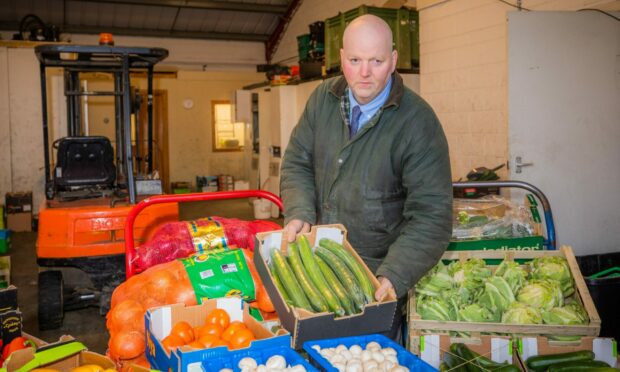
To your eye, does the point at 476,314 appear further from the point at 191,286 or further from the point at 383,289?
the point at 191,286

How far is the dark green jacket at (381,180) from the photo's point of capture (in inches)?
89.9

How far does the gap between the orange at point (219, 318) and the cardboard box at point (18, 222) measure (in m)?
9.33

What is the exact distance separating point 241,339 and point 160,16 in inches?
534

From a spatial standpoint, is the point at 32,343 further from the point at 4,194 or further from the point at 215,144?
the point at 215,144

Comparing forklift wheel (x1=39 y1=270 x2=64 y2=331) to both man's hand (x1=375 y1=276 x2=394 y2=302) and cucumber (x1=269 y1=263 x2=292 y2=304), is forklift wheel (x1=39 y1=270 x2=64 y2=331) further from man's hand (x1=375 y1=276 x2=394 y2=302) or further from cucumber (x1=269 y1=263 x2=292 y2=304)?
man's hand (x1=375 y1=276 x2=394 y2=302)

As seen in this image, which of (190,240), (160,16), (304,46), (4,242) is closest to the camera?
(190,240)

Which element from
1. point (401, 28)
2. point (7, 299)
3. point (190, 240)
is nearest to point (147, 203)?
point (190, 240)

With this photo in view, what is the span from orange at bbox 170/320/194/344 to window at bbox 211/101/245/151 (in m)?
14.8

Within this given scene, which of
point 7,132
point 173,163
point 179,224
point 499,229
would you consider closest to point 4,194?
point 7,132

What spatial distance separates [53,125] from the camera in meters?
11.1

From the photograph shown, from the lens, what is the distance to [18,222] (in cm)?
1038

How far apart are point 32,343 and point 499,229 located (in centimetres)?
291

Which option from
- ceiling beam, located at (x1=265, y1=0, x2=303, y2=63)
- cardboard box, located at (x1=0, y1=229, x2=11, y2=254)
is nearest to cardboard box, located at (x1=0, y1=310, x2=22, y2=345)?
cardboard box, located at (x1=0, y1=229, x2=11, y2=254)

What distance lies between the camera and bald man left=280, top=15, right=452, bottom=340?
7.38 feet
